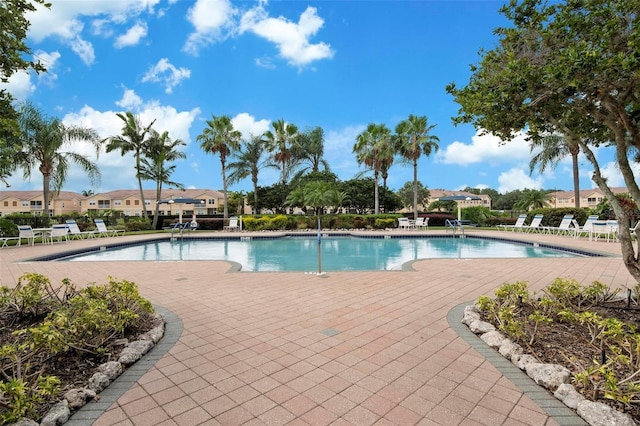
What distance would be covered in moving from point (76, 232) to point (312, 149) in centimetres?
1816

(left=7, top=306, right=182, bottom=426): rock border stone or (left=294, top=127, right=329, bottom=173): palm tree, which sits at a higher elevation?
(left=294, top=127, right=329, bottom=173): palm tree

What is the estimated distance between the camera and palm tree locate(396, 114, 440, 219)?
22.6 m

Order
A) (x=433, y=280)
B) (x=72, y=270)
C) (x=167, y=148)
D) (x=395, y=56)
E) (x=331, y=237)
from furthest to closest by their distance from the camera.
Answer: (x=167, y=148), (x=331, y=237), (x=395, y=56), (x=72, y=270), (x=433, y=280)

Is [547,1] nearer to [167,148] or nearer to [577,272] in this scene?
[577,272]

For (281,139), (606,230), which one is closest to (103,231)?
(281,139)

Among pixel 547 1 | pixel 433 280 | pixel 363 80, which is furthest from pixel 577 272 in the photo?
pixel 363 80

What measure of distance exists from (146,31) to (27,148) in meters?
10.3

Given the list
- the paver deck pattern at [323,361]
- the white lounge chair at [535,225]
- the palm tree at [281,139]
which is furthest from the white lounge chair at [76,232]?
the white lounge chair at [535,225]

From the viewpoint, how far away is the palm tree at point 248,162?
27.7m

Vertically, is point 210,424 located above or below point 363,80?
below

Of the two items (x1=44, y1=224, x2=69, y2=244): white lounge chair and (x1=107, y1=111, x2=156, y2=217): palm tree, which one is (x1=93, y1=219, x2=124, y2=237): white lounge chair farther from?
(x1=107, y1=111, x2=156, y2=217): palm tree

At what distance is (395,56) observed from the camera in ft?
43.6

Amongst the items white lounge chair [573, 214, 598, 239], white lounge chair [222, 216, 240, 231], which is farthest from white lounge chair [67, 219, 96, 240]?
white lounge chair [573, 214, 598, 239]

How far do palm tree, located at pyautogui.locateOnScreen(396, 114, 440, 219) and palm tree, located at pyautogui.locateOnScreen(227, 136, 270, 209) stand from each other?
11.3 metres
